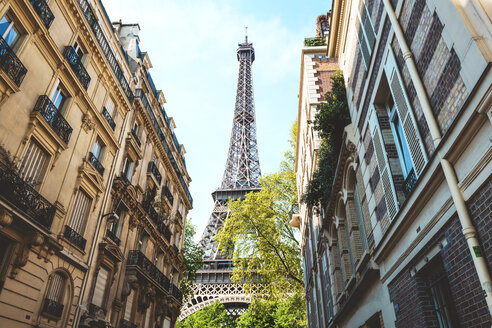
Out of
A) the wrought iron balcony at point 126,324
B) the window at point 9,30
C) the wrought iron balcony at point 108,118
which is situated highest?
the wrought iron balcony at point 108,118

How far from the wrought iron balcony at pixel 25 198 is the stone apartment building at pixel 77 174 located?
0.04 meters

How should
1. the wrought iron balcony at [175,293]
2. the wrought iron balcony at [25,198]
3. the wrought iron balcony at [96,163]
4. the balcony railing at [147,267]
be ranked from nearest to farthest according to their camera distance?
the wrought iron balcony at [25,198], the wrought iron balcony at [96,163], the balcony railing at [147,267], the wrought iron balcony at [175,293]

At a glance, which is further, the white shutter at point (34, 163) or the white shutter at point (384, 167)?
the white shutter at point (34, 163)

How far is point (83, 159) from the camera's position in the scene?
14.5 metres

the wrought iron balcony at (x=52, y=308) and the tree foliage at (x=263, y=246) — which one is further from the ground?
the tree foliage at (x=263, y=246)

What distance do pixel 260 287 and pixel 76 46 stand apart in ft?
66.8

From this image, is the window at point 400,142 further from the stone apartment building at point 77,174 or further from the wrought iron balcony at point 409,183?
the stone apartment building at point 77,174

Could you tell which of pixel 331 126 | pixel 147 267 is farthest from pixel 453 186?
pixel 147 267

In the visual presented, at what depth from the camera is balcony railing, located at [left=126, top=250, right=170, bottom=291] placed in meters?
18.2

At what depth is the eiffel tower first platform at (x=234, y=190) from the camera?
60156mm

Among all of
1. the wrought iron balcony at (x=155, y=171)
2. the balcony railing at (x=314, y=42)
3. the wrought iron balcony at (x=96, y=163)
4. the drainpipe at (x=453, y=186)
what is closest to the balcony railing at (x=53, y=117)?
the wrought iron balcony at (x=96, y=163)

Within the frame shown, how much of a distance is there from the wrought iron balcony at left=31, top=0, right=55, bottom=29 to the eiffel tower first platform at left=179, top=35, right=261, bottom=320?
117 feet

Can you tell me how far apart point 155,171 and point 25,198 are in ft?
40.6

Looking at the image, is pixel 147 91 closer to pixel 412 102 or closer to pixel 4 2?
pixel 4 2
